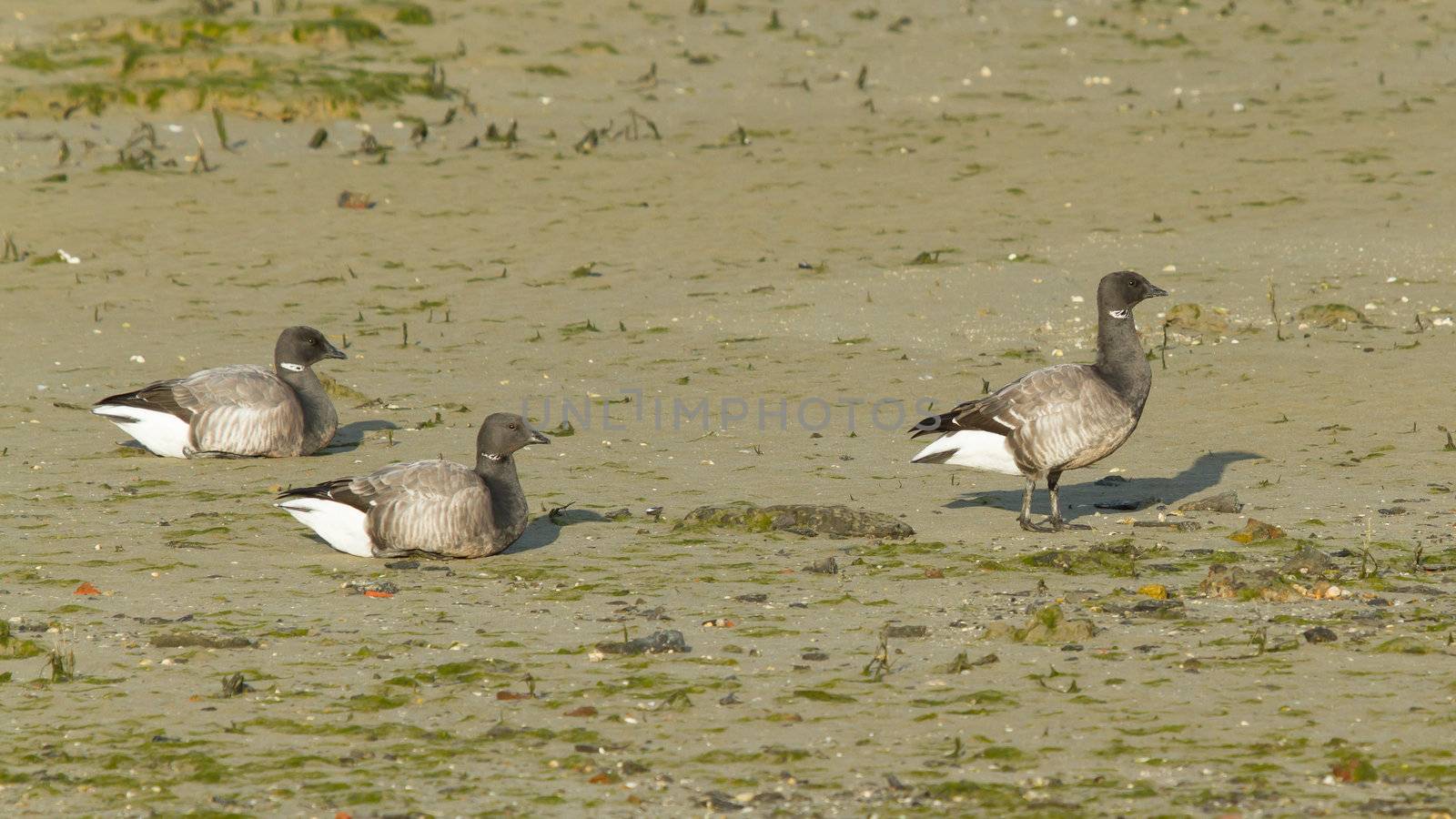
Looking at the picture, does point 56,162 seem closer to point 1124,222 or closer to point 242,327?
point 242,327

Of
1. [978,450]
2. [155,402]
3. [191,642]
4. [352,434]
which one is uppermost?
[978,450]

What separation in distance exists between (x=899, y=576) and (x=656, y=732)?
296cm

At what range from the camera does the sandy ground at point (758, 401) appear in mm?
7898

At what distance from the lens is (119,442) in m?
14.2

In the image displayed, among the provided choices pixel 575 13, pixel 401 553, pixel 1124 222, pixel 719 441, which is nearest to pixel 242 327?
pixel 719 441

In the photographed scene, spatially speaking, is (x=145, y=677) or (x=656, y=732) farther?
(x=145, y=677)

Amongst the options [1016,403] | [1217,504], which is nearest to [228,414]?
[1016,403]

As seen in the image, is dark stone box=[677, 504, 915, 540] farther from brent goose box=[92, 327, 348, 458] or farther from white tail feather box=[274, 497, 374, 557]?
brent goose box=[92, 327, 348, 458]

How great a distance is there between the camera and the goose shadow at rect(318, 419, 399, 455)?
46.8ft

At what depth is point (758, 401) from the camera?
15.4 meters

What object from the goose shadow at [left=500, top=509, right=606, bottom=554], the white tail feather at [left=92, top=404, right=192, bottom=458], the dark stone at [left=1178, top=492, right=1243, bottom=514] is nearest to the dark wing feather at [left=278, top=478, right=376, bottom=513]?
the goose shadow at [left=500, top=509, right=606, bottom=554]

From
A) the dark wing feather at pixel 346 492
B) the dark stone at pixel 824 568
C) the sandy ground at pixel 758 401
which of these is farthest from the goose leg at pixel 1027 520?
the dark wing feather at pixel 346 492

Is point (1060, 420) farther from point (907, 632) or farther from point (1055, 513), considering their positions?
point (907, 632)

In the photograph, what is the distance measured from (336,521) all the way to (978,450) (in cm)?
423
